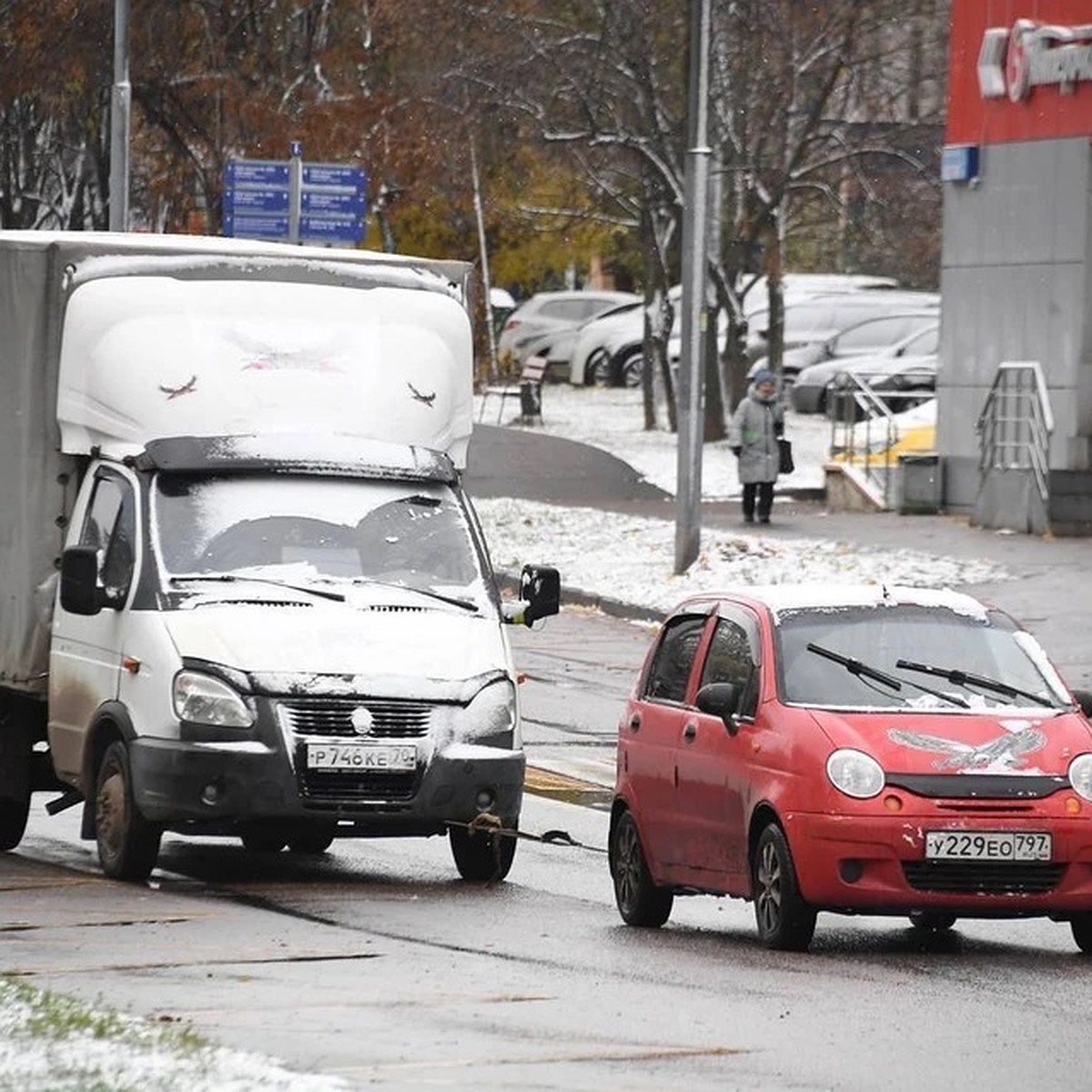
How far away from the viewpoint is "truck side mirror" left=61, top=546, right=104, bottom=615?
1338cm

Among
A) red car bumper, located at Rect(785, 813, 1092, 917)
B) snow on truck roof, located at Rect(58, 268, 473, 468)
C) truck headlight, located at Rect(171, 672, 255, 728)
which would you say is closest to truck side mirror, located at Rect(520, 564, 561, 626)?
snow on truck roof, located at Rect(58, 268, 473, 468)

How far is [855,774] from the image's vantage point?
11.4 m

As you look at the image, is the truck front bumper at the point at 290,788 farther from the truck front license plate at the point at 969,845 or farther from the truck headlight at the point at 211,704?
the truck front license plate at the point at 969,845

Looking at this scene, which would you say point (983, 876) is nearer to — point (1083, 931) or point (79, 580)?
point (1083, 931)

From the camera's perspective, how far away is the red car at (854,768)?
11297 millimetres

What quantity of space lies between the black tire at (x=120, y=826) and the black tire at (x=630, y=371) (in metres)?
45.5

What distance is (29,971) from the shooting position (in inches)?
400

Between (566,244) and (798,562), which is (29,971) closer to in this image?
(798,562)

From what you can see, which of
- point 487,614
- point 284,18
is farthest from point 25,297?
point 284,18

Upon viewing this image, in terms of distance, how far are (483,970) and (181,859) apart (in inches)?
160

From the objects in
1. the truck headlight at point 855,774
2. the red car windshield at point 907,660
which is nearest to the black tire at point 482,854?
the red car windshield at point 907,660

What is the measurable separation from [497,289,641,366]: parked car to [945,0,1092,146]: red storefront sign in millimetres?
23679

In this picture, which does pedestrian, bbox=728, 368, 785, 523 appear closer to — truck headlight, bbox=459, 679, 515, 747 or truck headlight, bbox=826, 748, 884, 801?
truck headlight, bbox=459, 679, 515, 747

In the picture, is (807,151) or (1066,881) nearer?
(1066,881)
